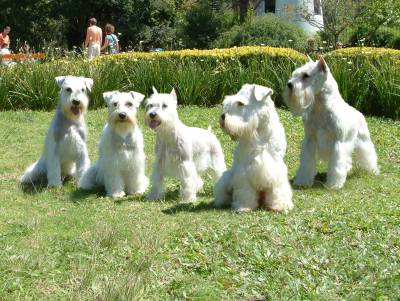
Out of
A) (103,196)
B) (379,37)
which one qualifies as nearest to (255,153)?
(103,196)

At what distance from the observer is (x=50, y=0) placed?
36.1 metres

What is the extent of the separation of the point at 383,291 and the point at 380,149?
645cm

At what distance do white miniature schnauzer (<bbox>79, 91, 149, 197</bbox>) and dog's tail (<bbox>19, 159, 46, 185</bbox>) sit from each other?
3.42ft

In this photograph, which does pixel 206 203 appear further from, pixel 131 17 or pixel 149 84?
pixel 131 17

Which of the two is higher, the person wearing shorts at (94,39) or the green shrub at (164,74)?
the person wearing shorts at (94,39)

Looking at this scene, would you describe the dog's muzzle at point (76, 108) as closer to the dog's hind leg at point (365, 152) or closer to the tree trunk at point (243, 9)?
the dog's hind leg at point (365, 152)

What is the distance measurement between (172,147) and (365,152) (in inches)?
126

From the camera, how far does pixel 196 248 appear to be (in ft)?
21.5

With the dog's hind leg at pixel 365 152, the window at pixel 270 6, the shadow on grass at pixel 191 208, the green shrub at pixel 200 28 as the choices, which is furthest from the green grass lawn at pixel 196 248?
the window at pixel 270 6

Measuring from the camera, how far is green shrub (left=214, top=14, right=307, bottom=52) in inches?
1102

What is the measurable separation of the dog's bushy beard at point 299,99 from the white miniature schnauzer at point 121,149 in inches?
80.0

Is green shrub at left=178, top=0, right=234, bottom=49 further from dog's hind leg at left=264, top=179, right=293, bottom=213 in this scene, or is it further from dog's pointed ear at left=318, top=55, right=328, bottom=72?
dog's hind leg at left=264, top=179, right=293, bottom=213

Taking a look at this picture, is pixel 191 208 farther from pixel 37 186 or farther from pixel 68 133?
pixel 37 186

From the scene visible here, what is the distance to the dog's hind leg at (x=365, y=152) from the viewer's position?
976cm
